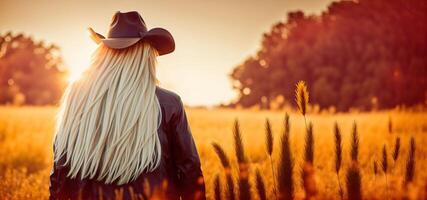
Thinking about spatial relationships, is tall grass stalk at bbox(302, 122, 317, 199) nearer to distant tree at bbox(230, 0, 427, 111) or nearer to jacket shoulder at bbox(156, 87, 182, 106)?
jacket shoulder at bbox(156, 87, 182, 106)

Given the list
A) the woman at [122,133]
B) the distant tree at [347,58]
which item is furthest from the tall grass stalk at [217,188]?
the distant tree at [347,58]

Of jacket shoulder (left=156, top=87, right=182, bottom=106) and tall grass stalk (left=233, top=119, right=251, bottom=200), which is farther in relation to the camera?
jacket shoulder (left=156, top=87, right=182, bottom=106)

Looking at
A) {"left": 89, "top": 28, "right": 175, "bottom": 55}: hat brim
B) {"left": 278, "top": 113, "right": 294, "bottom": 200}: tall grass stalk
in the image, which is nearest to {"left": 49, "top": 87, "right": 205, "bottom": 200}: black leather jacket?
{"left": 89, "top": 28, "right": 175, "bottom": 55}: hat brim

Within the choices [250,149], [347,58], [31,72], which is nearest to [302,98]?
[250,149]

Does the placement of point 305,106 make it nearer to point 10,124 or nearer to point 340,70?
point 10,124

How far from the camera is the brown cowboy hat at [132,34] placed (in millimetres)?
2422

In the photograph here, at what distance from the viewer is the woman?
2.26 meters

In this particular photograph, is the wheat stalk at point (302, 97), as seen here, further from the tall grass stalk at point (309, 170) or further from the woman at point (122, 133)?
the woman at point (122, 133)

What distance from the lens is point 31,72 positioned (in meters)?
22.9

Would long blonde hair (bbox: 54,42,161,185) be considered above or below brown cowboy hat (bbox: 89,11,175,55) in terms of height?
below

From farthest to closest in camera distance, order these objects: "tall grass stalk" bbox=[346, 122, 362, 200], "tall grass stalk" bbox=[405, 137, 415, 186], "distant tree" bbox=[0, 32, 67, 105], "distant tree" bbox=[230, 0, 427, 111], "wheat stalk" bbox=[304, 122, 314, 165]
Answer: "distant tree" bbox=[0, 32, 67, 105], "distant tree" bbox=[230, 0, 427, 111], "tall grass stalk" bbox=[405, 137, 415, 186], "wheat stalk" bbox=[304, 122, 314, 165], "tall grass stalk" bbox=[346, 122, 362, 200]

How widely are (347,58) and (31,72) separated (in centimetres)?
1341

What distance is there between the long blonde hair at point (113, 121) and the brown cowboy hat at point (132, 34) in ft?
0.21

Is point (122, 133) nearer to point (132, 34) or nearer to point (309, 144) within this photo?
point (132, 34)
